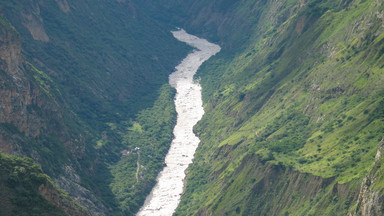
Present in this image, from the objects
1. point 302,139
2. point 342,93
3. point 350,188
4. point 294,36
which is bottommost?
point 350,188

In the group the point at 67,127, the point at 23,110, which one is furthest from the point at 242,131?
the point at 23,110

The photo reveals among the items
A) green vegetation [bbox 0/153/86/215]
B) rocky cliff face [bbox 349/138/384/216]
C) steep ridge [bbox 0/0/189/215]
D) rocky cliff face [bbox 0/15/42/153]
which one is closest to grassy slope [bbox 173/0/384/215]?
rocky cliff face [bbox 349/138/384/216]

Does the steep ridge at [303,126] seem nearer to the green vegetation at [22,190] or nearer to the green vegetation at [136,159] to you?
the green vegetation at [136,159]

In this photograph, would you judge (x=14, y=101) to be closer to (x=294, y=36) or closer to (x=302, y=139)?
(x=302, y=139)

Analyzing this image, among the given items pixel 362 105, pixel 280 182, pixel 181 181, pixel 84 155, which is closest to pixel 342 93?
pixel 362 105

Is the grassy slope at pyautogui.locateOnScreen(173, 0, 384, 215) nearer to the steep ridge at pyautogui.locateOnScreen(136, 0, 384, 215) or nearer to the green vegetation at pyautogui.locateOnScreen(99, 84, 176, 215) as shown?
the steep ridge at pyautogui.locateOnScreen(136, 0, 384, 215)

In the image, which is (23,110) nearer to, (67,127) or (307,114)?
(67,127)
